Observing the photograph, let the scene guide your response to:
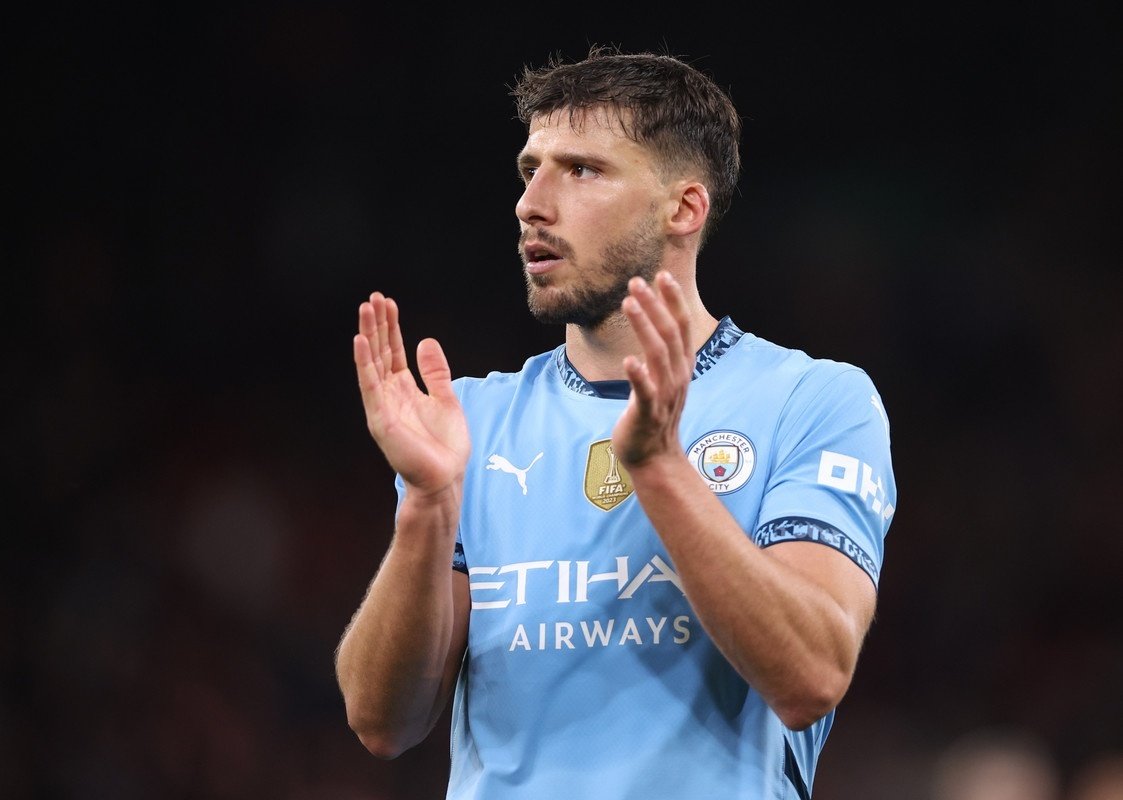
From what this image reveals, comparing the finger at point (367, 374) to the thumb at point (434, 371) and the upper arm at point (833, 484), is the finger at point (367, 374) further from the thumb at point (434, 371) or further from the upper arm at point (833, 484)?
the upper arm at point (833, 484)

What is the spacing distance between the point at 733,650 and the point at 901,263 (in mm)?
5510

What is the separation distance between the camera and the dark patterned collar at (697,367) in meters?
2.65

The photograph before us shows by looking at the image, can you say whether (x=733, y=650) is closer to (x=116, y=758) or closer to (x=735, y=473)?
(x=735, y=473)

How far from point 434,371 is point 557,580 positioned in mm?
436

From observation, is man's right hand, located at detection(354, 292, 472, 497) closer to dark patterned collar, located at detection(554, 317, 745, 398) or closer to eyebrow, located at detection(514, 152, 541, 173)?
dark patterned collar, located at detection(554, 317, 745, 398)

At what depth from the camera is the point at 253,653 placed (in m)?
6.67

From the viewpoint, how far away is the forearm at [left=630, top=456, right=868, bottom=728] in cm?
204

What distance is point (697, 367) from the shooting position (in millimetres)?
2646

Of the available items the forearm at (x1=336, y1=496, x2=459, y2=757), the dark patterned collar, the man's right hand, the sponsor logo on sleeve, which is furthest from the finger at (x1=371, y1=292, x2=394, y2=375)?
the sponsor logo on sleeve

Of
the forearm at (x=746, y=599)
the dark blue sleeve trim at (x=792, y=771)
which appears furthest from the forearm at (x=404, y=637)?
the dark blue sleeve trim at (x=792, y=771)

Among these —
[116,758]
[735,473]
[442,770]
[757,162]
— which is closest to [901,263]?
[757,162]

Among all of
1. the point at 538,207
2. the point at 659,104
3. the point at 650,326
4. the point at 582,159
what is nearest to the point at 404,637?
the point at 650,326

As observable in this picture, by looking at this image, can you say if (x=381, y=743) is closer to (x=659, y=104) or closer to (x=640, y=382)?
(x=640, y=382)

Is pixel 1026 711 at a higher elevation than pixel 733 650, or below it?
below
